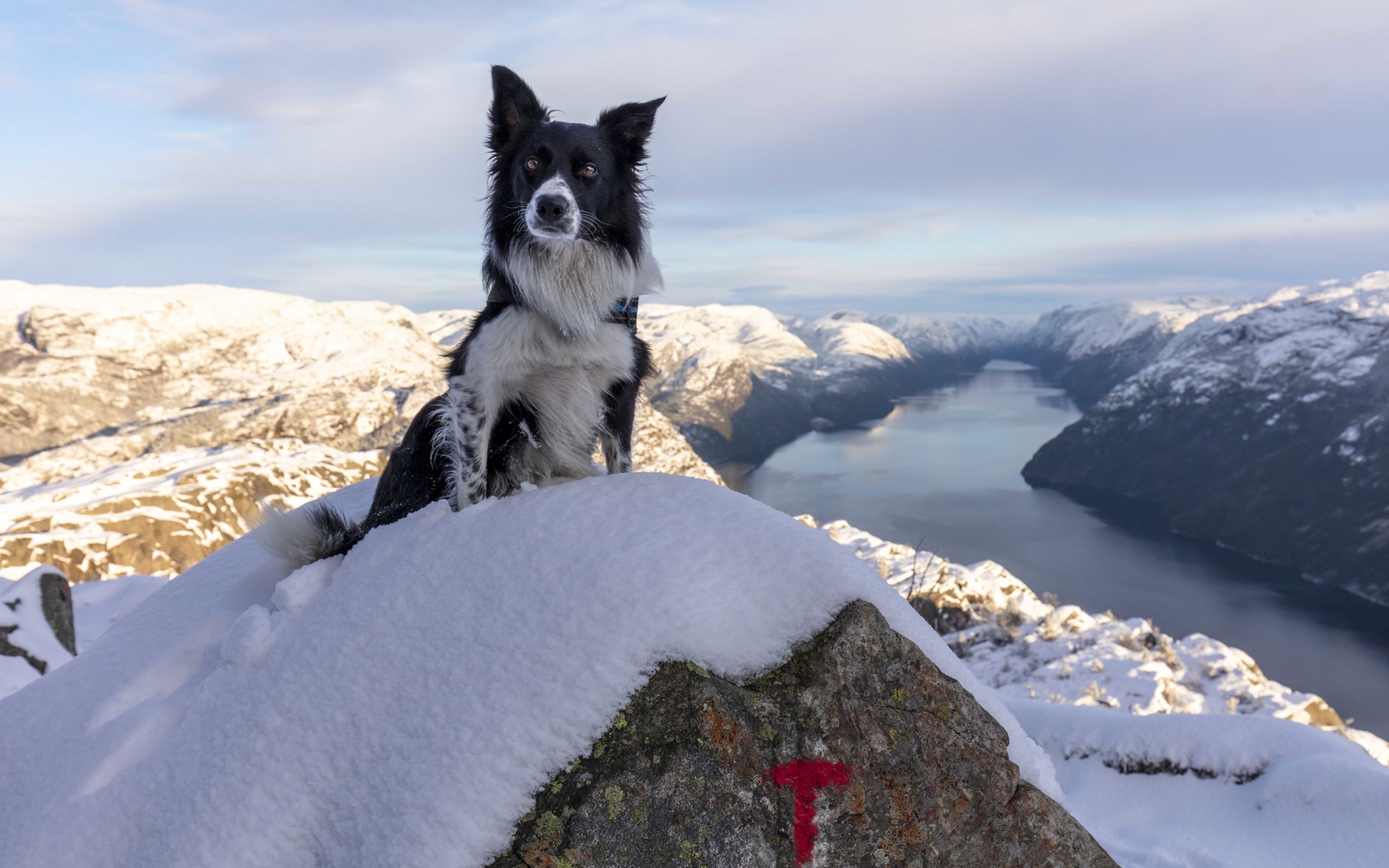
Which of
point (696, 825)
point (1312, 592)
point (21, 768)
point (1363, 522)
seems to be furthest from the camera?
point (1363, 522)

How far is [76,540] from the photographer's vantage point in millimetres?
49312

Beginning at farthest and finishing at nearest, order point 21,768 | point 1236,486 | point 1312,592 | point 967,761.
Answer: point 1236,486
point 1312,592
point 21,768
point 967,761

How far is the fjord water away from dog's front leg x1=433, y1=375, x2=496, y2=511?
71135 millimetres

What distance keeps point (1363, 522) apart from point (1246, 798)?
14922 cm

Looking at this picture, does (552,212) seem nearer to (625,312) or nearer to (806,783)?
(625,312)

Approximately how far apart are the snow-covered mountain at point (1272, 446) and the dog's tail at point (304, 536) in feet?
437

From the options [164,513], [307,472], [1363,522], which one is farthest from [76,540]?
[1363,522]

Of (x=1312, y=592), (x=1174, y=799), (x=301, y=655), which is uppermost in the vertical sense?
(x=301, y=655)

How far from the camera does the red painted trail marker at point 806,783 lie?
2980 mm

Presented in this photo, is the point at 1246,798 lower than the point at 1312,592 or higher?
higher

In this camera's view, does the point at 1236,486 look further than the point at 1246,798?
Yes

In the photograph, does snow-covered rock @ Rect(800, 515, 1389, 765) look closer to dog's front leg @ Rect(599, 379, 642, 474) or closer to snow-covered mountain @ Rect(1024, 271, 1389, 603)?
dog's front leg @ Rect(599, 379, 642, 474)

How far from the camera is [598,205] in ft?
14.8

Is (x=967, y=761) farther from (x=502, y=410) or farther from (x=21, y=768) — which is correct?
(x=21, y=768)
